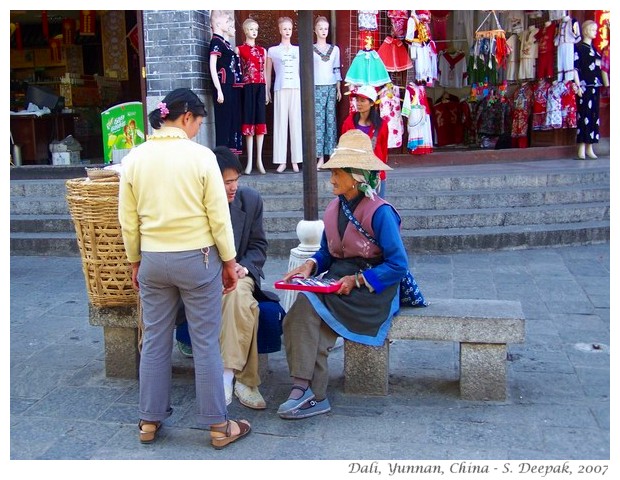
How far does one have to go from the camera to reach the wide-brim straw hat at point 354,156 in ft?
12.1

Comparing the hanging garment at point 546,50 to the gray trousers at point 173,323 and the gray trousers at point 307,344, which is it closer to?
the gray trousers at point 307,344

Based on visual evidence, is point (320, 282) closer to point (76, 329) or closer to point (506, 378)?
point (506, 378)

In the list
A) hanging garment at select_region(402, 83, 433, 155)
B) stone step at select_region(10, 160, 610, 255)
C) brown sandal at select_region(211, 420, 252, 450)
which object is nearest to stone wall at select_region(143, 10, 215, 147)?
stone step at select_region(10, 160, 610, 255)

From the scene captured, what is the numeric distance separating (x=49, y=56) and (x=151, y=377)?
35.4 feet

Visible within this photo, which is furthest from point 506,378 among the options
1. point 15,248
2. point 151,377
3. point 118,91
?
point 118,91

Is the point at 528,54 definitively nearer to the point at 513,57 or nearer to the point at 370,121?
the point at 513,57

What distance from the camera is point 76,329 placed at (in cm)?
518

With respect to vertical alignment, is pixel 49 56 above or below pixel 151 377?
above

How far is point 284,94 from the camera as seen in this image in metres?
8.98

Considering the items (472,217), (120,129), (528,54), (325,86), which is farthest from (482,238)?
(120,129)

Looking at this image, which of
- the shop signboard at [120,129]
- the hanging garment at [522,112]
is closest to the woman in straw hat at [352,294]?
the shop signboard at [120,129]

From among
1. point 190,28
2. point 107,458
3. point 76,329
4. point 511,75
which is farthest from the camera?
point 511,75

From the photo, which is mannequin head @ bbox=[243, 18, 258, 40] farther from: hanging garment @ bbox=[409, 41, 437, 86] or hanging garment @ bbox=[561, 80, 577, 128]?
hanging garment @ bbox=[561, 80, 577, 128]

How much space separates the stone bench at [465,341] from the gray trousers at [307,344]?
0.23 m
